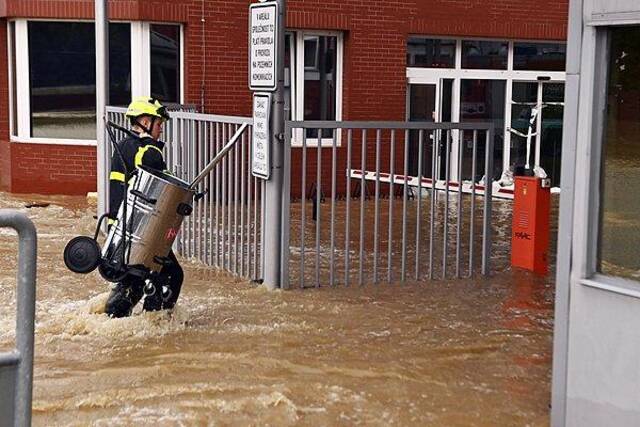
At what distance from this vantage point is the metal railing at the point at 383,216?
10295 mm

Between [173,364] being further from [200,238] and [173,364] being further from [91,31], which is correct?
[91,31]

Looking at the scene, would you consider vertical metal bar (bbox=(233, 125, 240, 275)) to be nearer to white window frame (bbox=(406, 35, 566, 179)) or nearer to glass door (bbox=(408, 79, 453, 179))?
white window frame (bbox=(406, 35, 566, 179))

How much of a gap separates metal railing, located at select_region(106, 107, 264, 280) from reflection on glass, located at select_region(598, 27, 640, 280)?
512 centimetres

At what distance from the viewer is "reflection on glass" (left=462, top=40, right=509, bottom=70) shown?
19.9 meters

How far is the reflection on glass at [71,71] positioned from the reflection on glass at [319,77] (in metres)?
3.04

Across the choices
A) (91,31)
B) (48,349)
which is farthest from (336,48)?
(48,349)

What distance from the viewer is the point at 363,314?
30.2 feet

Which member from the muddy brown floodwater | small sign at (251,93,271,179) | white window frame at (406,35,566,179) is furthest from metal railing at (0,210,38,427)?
white window frame at (406,35,566,179)

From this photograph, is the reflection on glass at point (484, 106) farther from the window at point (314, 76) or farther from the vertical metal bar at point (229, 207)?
the vertical metal bar at point (229, 207)

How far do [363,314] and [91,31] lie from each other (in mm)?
9839

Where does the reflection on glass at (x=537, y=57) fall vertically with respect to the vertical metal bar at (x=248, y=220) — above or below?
above

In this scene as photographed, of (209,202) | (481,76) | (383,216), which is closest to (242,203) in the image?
(209,202)

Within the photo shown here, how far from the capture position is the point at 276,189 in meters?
9.94

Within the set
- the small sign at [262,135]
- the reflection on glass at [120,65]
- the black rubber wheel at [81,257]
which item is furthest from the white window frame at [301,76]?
the black rubber wheel at [81,257]
